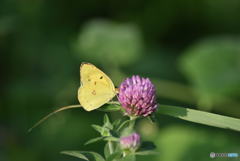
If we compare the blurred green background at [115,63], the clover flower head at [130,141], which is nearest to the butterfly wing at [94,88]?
the clover flower head at [130,141]

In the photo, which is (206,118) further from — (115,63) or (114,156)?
(115,63)

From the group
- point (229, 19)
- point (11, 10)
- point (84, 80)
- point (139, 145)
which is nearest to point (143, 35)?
point (229, 19)

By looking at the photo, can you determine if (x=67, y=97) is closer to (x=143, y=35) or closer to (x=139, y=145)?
(x=143, y=35)

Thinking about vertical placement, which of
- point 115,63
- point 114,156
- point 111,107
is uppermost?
point 115,63

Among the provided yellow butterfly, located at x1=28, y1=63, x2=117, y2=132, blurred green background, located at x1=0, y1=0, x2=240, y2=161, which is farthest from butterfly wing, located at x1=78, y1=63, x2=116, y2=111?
blurred green background, located at x1=0, y1=0, x2=240, y2=161

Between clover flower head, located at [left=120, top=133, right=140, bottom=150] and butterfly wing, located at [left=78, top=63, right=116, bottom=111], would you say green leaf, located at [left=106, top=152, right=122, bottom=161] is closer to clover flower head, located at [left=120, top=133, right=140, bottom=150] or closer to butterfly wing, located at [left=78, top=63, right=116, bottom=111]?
clover flower head, located at [left=120, top=133, right=140, bottom=150]

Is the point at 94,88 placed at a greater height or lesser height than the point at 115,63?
lesser

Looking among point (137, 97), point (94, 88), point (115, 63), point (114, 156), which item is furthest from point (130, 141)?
point (115, 63)

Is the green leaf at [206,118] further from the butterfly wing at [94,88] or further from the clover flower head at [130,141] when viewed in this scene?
the butterfly wing at [94,88]
